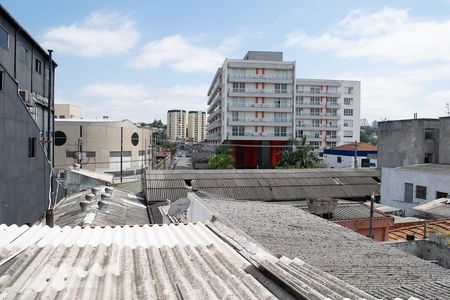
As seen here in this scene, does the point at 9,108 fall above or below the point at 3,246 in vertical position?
above

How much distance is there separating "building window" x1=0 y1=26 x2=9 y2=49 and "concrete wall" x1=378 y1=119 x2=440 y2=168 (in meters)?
32.9

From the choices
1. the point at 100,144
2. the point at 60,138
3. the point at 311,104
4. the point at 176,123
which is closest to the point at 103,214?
the point at 100,144

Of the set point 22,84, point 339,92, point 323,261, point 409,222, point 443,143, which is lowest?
point 409,222

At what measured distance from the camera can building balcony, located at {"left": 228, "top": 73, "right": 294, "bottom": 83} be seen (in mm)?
57375

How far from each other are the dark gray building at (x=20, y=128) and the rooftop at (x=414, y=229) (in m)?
14.5

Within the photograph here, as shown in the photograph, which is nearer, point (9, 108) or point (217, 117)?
point (9, 108)

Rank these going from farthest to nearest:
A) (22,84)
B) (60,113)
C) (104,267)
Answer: (60,113) < (22,84) < (104,267)

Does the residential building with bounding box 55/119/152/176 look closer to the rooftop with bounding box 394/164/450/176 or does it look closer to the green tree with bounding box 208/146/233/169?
the green tree with bounding box 208/146/233/169

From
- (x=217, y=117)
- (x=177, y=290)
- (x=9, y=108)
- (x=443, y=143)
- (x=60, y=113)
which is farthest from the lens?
(x=60, y=113)

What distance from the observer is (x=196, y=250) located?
5809 millimetres

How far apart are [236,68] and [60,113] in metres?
39.8

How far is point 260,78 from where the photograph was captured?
57.8 metres

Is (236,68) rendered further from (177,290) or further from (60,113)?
(177,290)

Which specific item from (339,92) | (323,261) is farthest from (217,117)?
(323,261)
